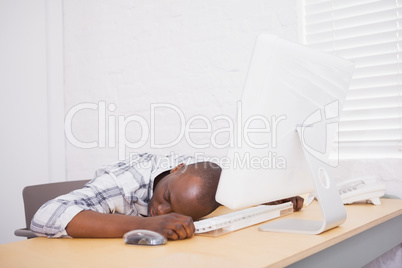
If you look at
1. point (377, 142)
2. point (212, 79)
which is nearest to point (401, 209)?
point (377, 142)

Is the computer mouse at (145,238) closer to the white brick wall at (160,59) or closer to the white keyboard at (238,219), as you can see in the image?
the white keyboard at (238,219)

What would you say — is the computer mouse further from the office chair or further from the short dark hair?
the office chair

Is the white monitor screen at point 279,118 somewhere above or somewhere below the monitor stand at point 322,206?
above

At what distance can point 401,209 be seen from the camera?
4.49ft

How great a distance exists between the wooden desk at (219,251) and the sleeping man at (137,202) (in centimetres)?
3

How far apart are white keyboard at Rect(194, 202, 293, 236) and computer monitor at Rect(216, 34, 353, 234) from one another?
6 centimetres

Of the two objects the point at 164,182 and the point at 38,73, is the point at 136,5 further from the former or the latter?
the point at 164,182

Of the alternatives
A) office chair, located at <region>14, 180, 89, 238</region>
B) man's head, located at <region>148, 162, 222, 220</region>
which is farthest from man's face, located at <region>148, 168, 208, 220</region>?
office chair, located at <region>14, 180, 89, 238</region>

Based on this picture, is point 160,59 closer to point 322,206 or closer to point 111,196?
point 111,196

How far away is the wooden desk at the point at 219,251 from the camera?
2.72 feet

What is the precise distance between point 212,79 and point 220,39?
19 centimetres

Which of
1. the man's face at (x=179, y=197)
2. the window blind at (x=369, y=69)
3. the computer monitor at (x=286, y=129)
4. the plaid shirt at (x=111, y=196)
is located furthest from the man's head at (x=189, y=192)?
the window blind at (x=369, y=69)

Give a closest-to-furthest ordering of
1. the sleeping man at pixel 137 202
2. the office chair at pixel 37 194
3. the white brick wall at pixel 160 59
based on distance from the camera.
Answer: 1. the sleeping man at pixel 137 202
2. the office chair at pixel 37 194
3. the white brick wall at pixel 160 59

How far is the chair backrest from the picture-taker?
166 centimetres
